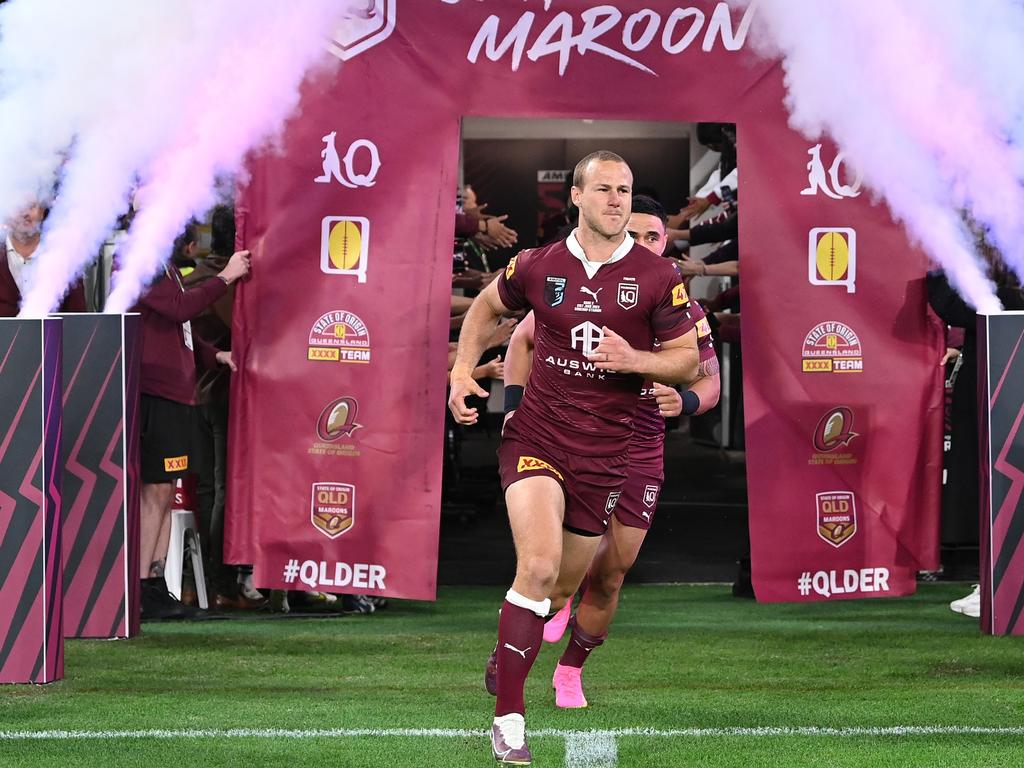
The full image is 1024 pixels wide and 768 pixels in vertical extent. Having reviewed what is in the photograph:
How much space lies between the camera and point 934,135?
26.7ft

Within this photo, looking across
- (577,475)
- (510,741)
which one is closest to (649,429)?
(577,475)

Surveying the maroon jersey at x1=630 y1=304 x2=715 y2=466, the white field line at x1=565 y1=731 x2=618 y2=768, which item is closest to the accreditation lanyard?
the maroon jersey at x1=630 y1=304 x2=715 y2=466

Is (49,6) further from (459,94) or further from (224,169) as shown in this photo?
(459,94)

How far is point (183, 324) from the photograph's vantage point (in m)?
8.84

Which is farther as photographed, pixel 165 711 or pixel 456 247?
pixel 456 247

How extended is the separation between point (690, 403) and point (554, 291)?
94 cm

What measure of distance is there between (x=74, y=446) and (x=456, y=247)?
317 centimetres

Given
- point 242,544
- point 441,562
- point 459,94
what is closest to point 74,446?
point 242,544

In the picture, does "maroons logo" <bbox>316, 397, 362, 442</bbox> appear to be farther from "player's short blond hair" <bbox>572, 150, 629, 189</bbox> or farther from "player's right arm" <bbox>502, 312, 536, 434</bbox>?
"player's short blond hair" <bbox>572, 150, 629, 189</bbox>

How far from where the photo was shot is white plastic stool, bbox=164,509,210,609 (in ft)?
31.0

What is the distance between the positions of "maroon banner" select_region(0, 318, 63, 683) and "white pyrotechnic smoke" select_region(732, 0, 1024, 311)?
147 inches

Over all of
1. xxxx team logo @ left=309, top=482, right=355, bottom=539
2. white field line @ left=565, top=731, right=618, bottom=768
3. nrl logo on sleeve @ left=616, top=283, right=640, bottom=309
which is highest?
nrl logo on sleeve @ left=616, top=283, right=640, bottom=309

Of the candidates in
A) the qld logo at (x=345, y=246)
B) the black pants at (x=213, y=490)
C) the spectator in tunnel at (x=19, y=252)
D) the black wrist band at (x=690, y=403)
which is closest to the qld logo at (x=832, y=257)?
the black wrist band at (x=690, y=403)

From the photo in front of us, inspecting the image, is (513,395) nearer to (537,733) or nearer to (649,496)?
(649,496)
